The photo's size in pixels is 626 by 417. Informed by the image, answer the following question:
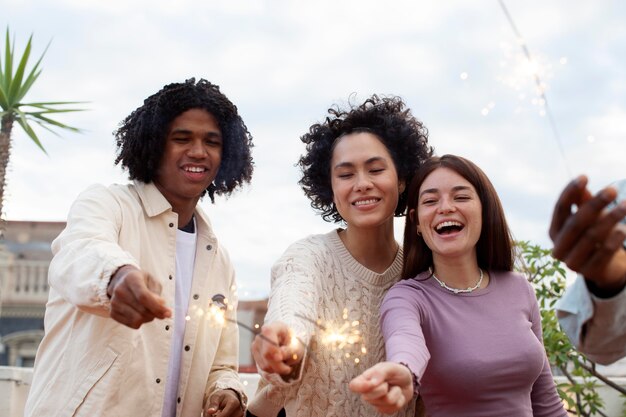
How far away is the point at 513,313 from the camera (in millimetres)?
2307

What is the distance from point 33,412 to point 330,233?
1.19m

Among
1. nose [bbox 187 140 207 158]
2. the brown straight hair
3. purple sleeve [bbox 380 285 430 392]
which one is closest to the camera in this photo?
purple sleeve [bbox 380 285 430 392]

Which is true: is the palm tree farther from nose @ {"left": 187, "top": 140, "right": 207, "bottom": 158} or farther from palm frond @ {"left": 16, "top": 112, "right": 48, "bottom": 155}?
nose @ {"left": 187, "top": 140, "right": 207, "bottom": 158}

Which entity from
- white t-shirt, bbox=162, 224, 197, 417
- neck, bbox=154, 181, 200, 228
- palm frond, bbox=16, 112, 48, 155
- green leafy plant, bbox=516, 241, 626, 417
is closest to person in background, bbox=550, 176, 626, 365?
white t-shirt, bbox=162, 224, 197, 417

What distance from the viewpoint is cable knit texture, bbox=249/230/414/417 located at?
230cm

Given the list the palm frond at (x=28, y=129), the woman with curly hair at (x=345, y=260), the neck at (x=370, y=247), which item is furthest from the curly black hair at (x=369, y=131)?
the palm frond at (x=28, y=129)

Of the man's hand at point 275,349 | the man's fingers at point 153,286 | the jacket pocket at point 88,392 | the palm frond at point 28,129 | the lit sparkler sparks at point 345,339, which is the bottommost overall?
the jacket pocket at point 88,392

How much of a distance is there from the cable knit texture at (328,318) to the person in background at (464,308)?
0.57 feet

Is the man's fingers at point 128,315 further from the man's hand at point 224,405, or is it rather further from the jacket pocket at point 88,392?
the man's hand at point 224,405

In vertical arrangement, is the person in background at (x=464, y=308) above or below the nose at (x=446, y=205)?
below

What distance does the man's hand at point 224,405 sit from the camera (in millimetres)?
2578

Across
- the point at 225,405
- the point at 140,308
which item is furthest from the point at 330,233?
the point at 140,308

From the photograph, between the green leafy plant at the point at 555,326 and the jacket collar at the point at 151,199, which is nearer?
the jacket collar at the point at 151,199

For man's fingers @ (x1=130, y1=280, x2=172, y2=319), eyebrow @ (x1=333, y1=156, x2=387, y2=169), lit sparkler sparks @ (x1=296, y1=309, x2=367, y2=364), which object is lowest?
lit sparkler sparks @ (x1=296, y1=309, x2=367, y2=364)
